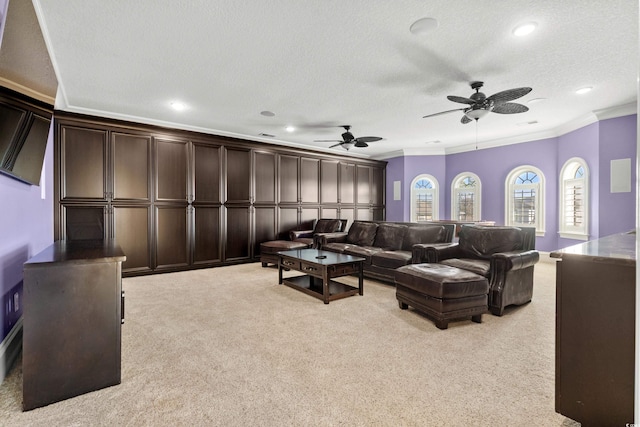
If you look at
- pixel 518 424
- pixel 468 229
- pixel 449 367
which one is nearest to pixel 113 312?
pixel 449 367

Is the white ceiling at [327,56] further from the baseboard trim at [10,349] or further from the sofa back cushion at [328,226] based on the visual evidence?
Answer: the baseboard trim at [10,349]

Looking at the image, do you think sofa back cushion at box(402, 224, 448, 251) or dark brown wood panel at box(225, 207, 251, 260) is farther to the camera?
dark brown wood panel at box(225, 207, 251, 260)

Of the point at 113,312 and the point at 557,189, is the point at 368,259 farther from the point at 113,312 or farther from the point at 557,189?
the point at 557,189

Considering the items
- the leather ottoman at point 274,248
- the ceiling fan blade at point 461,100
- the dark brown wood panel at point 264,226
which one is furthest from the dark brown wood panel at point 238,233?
the ceiling fan blade at point 461,100

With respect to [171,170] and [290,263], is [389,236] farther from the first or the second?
[171,170]

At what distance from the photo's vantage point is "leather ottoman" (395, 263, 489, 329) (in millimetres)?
2809

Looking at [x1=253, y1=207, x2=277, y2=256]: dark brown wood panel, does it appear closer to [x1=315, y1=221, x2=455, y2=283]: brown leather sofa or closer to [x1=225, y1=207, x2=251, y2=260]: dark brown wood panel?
[x1=225, y1=207, x2=251, y2=260]: dark brown wood panel

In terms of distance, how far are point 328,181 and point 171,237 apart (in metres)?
3.97

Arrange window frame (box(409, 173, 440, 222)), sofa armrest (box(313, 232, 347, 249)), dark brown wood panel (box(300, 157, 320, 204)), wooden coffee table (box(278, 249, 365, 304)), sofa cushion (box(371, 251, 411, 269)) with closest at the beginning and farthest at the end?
wooden coffee table (box(278, 249, 365, 304))
sofa cushion (box(371, 251, 411, 269))
sofa armrest (box(313, 232, 347, 249))
dark brown wood panel (box(300, 157, 320, 204))
window frame (box(409, 173, 440, 222))

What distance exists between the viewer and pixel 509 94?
10.8 feet

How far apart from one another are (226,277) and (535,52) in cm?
499

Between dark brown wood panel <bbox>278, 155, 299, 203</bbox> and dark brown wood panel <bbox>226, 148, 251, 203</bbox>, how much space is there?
81 cm

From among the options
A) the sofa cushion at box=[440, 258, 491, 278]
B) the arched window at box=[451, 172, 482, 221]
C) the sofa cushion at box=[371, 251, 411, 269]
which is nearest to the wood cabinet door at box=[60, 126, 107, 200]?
the sofa cushion at box=[371, 251, 411, 269]

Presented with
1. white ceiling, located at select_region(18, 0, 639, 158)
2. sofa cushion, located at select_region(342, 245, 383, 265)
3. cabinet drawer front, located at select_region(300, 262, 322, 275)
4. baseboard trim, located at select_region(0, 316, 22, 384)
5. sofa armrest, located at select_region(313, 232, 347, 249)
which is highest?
white ceiling, located at select_region(18, 0, 639, 158)
